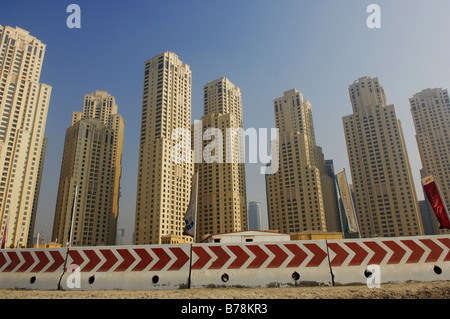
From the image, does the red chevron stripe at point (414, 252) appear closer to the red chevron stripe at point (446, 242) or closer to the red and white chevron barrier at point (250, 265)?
the red and white chevron barrier at point (250, 265)

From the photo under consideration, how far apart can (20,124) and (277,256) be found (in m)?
117

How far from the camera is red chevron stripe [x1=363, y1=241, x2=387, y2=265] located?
11117 mm

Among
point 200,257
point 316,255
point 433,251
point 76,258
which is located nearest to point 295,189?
point 433,251

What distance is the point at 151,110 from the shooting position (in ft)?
370

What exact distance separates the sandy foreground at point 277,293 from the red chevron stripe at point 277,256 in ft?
2.95

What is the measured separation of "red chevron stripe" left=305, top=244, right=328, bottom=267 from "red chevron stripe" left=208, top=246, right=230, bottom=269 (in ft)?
10.1

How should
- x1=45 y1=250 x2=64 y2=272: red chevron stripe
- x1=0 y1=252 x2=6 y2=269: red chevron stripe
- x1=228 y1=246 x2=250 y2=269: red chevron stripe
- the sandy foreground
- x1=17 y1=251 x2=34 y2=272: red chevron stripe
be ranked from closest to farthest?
1. the sandy foreground
2. x1=228 y1=246 x2=250 y2=269: red chevron stripe
3. x1=45 y1=250 x2=64 y2=272: red chevron stripe
4. x1=17 y1=251 x2=34 y2=272: red chevron stripe
5. x1=0 y1=252 x2=6 y2=269: red chevron stripe

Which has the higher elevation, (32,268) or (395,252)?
(395,252)

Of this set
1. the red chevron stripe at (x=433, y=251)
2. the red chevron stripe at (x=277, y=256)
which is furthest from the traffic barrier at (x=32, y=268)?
the red chevron stripe at (x=433, y=251)

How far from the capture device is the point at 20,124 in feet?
336

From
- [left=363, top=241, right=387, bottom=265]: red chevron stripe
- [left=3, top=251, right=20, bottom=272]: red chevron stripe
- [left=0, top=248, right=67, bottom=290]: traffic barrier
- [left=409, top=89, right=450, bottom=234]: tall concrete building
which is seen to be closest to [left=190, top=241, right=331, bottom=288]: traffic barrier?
[left=363, top=241, right=387, bottom=265]: red chevron stripe

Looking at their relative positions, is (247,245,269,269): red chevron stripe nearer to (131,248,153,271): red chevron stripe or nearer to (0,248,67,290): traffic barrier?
A: (131,248,153,271): red chevron stripe

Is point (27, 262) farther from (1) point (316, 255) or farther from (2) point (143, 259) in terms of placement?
(1) point (316, 255)

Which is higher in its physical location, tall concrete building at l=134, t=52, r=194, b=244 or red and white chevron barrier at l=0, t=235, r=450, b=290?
tall concrete building at l=134, t=52, r=194, b=244
